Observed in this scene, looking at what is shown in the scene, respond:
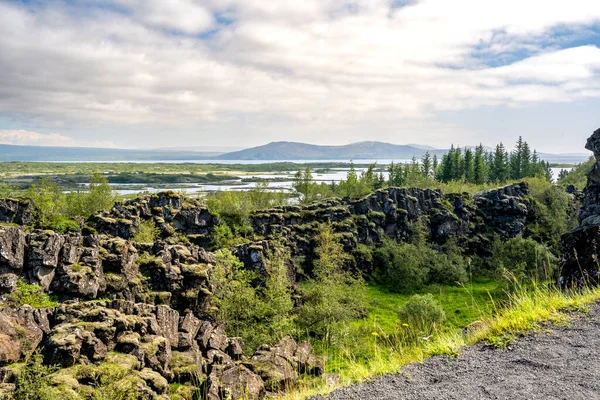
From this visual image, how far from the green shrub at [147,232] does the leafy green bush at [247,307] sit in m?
17.1

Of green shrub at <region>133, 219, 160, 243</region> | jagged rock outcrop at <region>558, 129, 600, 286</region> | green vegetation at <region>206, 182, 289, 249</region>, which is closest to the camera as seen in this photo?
jagged rock outcrop at <region>558, 129, 600, 286</region>

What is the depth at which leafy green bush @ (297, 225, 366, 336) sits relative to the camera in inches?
2277

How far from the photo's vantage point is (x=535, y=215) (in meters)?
115

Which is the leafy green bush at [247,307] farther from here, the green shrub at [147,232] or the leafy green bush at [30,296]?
the leafy green bush at [30,296]

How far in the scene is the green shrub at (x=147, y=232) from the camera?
66.7 metres

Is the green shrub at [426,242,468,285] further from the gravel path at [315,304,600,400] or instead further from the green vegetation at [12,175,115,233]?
the gravel path at [315,304,600,400]

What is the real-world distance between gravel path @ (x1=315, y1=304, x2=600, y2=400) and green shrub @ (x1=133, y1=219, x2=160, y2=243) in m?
62.4

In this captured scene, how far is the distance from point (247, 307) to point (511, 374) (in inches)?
1702

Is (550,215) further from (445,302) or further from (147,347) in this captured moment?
(147,347)

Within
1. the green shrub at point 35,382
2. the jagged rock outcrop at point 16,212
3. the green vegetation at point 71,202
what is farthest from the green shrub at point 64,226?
the green shrub at point 35,382

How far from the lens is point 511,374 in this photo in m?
9.77

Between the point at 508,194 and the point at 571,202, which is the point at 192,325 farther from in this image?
the point at 571,202

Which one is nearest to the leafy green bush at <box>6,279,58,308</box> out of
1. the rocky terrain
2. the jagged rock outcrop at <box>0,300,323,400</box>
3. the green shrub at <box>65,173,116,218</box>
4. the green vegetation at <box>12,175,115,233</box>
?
the rocky terrain

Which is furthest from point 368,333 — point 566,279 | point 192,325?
point 566,279
